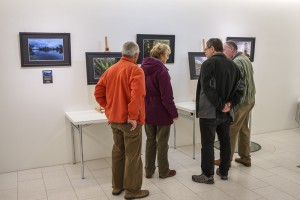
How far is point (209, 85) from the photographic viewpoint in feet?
9.45

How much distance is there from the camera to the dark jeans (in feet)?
9.86

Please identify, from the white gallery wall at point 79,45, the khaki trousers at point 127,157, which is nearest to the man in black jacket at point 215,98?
the khaki trousers at point 127,157

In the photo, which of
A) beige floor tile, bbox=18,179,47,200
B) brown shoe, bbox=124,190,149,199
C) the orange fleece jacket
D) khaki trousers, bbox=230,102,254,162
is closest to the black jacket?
khaki trousers, bbox=230,102,254,162

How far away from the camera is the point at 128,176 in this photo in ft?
9.20

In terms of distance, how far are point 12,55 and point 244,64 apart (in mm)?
2608

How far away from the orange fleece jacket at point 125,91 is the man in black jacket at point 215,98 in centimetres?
67

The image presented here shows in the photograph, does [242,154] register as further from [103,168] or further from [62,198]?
[62,198]

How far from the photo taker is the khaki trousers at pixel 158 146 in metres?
3.20

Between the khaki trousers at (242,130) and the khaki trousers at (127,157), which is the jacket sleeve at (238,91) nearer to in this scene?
the khaki trousers at (242,130)

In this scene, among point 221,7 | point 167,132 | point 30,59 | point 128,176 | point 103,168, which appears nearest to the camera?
point 128,176

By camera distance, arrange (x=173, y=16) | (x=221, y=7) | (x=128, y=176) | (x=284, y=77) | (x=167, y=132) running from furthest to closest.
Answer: (x=284, y=77) < (x=221, y=7) < (x=173, y=16) < (x=167, y=132) < (x=128, y=176)

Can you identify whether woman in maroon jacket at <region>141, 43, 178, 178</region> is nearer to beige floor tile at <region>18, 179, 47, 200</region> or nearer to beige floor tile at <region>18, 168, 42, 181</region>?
beige floor tile at <region>18, 179, 47, 200</region>

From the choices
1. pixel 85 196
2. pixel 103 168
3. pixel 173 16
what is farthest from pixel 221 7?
pixel 85 196

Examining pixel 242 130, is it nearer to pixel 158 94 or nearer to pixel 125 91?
pixel 158 94
